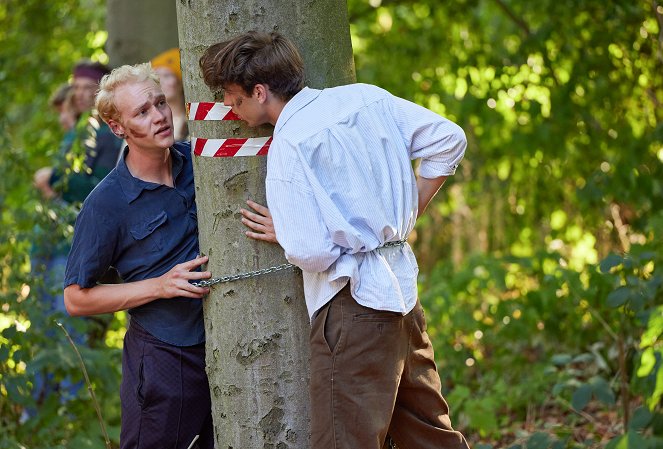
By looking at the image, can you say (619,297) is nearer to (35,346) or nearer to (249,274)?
(249,274)

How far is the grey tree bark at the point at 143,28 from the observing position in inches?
242

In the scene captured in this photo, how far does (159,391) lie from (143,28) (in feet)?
12.4

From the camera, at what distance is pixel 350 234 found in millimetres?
2479

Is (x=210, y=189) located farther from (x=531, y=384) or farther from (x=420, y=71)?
(x=420, y=71)

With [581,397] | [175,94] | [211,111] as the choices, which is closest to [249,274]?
[211,111]

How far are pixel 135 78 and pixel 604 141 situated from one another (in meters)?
4.07

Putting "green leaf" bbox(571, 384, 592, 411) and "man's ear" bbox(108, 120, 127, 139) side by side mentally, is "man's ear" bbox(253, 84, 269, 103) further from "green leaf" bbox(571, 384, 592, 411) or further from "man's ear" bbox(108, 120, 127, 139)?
"green leaf" bbox(571, 384, 592, 411)

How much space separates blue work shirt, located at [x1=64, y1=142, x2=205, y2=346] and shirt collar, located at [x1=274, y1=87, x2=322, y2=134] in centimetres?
55

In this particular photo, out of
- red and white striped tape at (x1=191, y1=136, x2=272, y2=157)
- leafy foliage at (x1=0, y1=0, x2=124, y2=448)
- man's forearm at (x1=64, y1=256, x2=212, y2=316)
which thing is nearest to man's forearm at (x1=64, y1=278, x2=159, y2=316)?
man's forearm at (x1=64, y1=256, x2=212, y2=316)

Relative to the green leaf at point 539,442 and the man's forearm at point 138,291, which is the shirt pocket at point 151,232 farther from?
the green leaf at point 539,442

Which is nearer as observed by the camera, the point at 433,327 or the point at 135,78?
the point at 135,78

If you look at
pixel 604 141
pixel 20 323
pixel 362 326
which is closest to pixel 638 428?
pixel 362 326

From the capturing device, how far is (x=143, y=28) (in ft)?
20.1

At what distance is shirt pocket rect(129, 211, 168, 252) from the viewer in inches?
113
